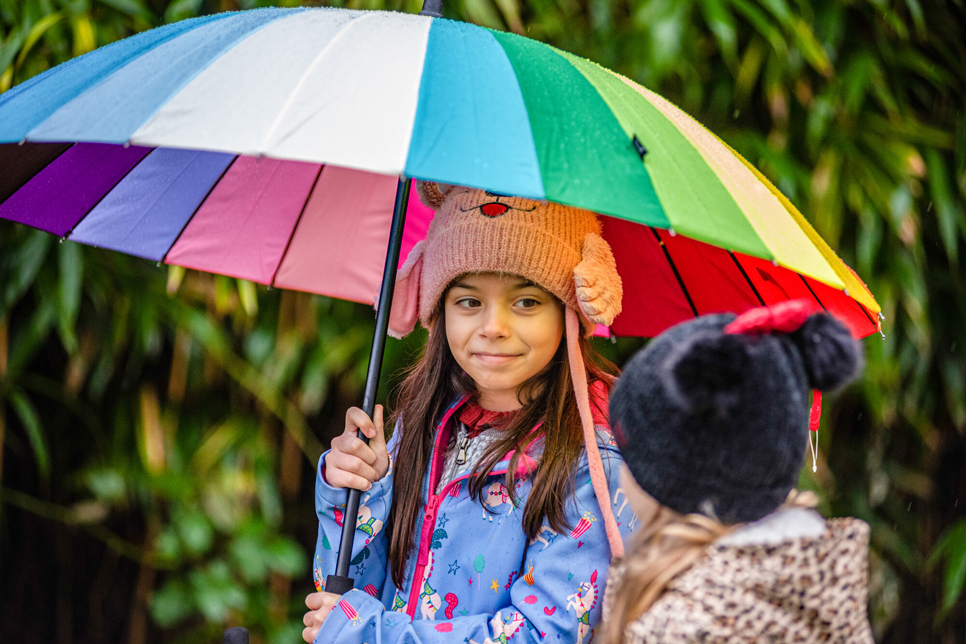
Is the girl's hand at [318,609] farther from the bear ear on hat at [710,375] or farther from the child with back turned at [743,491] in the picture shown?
the bear ear on hat at [710,375]

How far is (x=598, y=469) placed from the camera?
1.28 meters

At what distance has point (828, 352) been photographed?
91 cm

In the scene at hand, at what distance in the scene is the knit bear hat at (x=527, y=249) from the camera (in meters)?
1.33

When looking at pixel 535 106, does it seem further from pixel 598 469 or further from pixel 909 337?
pixel 909 337

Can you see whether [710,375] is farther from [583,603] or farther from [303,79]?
[303,79]

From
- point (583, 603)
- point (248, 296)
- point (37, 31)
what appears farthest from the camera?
point (248, 296)

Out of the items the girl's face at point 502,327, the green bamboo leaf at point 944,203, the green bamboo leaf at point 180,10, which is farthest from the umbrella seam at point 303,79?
the green bamboo leaf at point 944,203

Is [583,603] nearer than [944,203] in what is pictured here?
Yes

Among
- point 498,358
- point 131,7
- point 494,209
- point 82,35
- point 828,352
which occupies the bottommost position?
point 498,358

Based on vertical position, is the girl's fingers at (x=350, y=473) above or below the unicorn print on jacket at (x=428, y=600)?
above

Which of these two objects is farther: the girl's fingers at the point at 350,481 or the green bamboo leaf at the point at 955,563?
the green bamboo leaf at the point at 955,563

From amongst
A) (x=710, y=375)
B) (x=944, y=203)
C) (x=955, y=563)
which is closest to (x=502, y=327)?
(x=710, y=375)

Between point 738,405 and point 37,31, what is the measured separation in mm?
2329

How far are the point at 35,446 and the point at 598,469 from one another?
205 cm
